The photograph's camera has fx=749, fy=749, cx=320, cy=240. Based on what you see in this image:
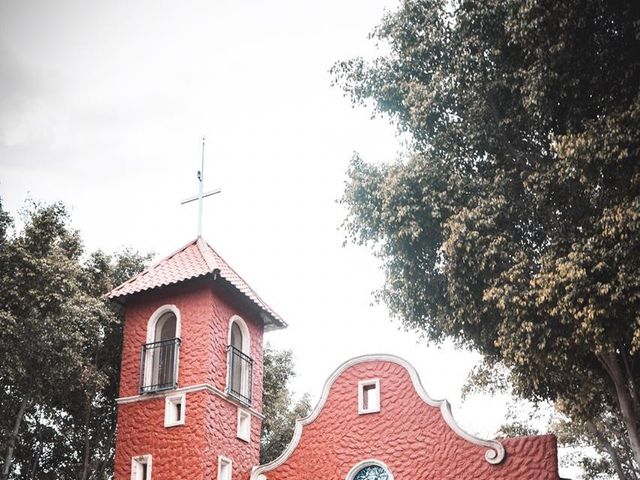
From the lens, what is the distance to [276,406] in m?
27.9

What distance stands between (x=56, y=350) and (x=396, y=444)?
9469 mm

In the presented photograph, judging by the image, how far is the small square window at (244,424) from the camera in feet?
57.1

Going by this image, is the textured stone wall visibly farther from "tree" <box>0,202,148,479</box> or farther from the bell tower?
"tree" <box>0,202,148,479</box>

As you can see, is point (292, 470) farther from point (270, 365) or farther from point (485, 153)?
point (270, 365)

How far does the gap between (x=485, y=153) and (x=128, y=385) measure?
9.63m

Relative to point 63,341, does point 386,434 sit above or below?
below

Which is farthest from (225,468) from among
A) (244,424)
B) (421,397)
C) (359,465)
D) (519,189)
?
(519,189)

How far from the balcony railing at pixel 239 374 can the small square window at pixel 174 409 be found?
128 cm

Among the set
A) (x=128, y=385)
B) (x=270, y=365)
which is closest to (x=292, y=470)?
(x=128, y=385)

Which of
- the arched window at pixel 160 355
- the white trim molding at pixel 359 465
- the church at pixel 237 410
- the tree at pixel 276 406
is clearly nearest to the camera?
the church at pixel 237 410

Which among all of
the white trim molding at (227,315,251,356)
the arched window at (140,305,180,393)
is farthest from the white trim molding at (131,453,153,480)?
the white trim molding at (227,315,251,356)

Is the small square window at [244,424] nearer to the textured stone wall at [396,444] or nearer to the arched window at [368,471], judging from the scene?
the textured stone wall at [396,444]

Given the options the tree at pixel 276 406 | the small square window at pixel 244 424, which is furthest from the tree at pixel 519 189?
the tree at pixel 276 406

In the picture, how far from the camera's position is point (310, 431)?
16.0 m
